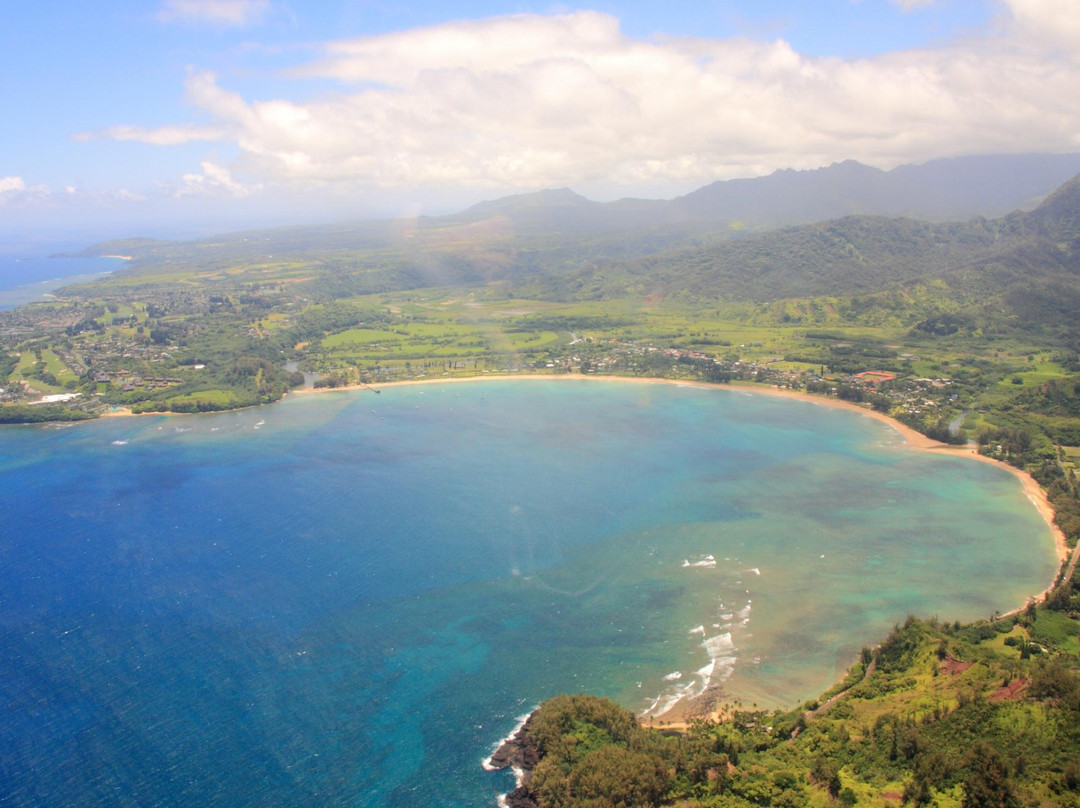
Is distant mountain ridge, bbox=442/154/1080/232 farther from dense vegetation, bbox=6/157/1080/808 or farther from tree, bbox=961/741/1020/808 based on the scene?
tree, bbox=961/741/1020/808

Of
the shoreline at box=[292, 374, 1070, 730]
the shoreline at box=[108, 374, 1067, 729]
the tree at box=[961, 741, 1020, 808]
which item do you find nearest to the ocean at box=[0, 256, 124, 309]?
the shoreline at box=[108, 374, 1067, 729]

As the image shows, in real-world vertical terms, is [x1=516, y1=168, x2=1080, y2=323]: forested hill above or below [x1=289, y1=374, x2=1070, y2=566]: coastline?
above

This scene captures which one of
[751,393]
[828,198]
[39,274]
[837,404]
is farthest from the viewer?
[828,198]

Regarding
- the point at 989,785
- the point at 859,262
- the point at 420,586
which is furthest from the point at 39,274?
the point at 989,785

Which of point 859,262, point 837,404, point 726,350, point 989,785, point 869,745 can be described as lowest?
point 837,404

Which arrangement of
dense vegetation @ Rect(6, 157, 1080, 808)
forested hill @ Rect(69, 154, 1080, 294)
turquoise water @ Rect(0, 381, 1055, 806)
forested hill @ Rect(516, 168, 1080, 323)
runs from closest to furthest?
1. dense vegetation @ Rect(6, 157, 1080, 808)
2. turquoise water @ Rect(0, 381, 1055, 806)
3. forested hill @ Rect(516, 168, 1080, 323)
4. forested hill @ Rect(69, 154, 1080, 294)

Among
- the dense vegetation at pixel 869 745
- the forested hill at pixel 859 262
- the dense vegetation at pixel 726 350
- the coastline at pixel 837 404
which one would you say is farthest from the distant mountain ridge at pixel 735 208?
the dense vegetation at pixel 869 745

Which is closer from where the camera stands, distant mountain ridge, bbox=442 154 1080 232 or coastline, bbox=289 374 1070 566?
coastline, bbox=289 374 1070 566

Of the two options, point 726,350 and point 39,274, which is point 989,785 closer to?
point 726,350

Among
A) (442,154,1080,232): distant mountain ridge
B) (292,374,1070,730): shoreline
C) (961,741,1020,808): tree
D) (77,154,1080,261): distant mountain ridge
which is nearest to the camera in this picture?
(961,741,1020,808): tree
